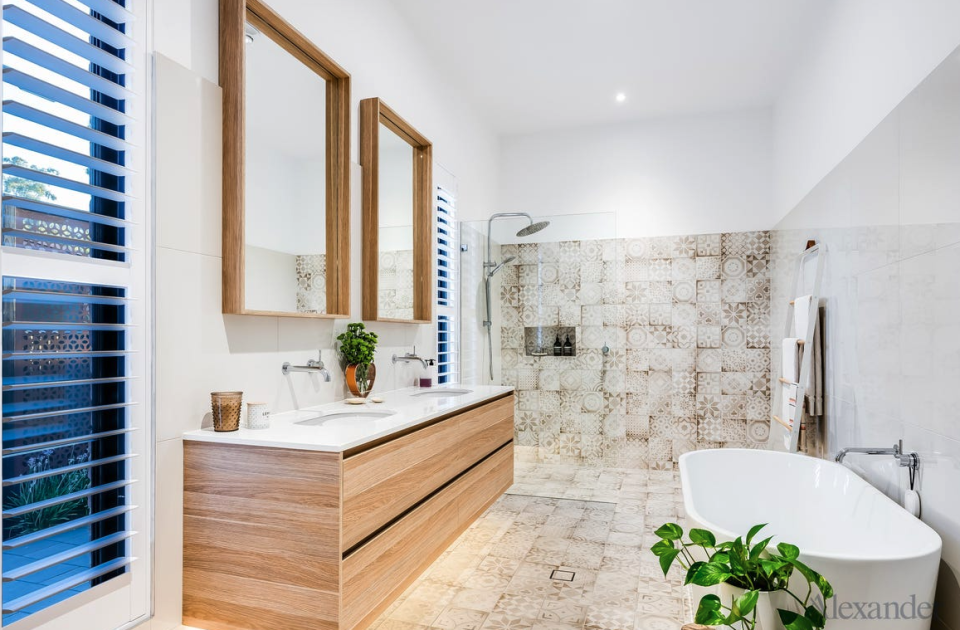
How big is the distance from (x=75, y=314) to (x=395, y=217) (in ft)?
5.98

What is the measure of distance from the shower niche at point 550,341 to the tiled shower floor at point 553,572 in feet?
3.13

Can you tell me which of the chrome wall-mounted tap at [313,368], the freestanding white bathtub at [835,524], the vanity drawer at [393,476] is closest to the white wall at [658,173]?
the freestanding white bathtub at [835,524]

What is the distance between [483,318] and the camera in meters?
4.34

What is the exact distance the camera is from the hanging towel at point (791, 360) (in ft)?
10.5

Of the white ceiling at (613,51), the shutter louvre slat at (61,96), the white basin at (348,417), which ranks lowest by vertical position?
the white basin at (348,417)

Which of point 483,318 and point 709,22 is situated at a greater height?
point 709,22

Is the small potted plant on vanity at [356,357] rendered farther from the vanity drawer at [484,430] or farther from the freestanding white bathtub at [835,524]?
the freestanding white bathtub at [835,524]

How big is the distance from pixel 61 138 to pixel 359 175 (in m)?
1.45

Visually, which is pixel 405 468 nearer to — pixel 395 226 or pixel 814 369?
pixel 395 226

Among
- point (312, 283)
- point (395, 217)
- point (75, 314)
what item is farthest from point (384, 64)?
point (75, 314)

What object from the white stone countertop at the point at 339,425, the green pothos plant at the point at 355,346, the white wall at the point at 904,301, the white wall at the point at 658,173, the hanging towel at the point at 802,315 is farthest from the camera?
the white wall at the point at 658,173

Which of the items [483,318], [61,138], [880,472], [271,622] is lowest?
[271,622]

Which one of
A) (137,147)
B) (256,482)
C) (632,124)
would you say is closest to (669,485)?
(632,124)

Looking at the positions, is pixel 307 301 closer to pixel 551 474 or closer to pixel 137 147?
pixel 137 147
